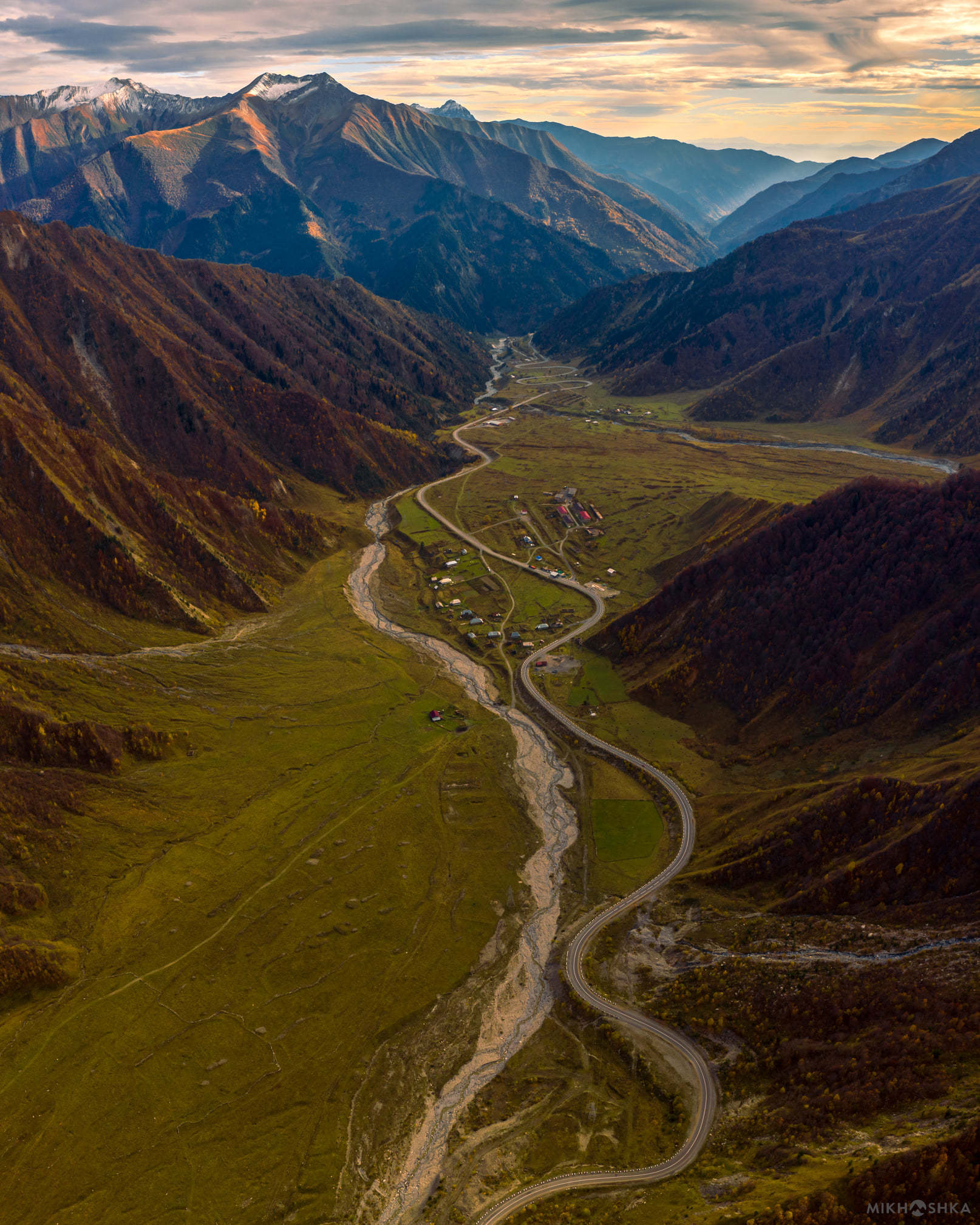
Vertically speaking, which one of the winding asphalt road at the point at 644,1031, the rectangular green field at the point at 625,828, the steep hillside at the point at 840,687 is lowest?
the winding asphalt road at the point at 644,1031

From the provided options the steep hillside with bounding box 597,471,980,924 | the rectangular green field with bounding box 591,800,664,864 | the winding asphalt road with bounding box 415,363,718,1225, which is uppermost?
the steep hillside with bounding box 597,471,980,924

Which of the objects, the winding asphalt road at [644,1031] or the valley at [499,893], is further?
the valley at [499,893]

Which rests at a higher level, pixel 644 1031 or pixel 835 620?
pixel 835 620

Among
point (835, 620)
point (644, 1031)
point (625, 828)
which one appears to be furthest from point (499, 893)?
point (835, 620)

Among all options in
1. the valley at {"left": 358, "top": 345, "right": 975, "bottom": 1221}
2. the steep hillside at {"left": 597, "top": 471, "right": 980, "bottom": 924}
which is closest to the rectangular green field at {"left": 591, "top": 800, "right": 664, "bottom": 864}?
the valley at {"left": 358, "top": 345, "right": 975, "bottom": 1221}

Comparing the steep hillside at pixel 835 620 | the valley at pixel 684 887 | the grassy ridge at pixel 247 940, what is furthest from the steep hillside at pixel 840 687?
the grassy ridge at pixel 247 940

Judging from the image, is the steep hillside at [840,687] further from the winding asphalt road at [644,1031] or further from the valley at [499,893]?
the winding asphalt road at [644,1031]

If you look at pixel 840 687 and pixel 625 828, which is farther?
pixel 840 687

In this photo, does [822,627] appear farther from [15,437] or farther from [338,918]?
[15,437]

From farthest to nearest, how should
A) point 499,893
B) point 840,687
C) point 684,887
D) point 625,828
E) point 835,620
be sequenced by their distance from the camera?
point 835,620
point 840,687
point 625,828
point 499,893
point 684,887

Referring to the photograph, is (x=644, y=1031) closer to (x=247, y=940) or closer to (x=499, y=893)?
(x=499, y=893)

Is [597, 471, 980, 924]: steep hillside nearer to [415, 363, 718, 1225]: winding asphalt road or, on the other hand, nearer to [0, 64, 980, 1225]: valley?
[0, 64, 980, 1225]: valley
